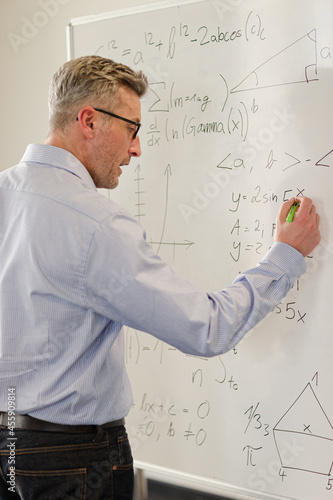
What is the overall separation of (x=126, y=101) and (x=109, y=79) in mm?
69

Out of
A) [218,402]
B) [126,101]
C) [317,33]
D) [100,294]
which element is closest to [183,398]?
[218,402]

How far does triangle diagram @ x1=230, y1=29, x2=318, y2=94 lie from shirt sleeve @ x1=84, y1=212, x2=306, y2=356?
2.20 feet

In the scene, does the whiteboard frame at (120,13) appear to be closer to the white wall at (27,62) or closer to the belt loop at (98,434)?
the white wall at (27,62)

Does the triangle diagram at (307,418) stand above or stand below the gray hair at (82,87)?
below

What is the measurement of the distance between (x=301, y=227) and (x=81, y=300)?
0.63 metres

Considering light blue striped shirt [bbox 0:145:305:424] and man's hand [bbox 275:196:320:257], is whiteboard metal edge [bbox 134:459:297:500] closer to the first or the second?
light blue striped shirt [bbox 0:145:305:424]

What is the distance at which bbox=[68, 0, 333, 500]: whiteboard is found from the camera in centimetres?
→ 161

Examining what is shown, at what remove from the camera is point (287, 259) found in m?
1.38

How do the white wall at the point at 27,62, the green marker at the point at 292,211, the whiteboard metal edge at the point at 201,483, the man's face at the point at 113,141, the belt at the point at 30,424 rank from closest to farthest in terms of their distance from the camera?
the belt at the point at 30,424 → the man's face at the point at 113,141 → the green marker at the point at 292,211 → the whiteboard metal edge at the point at 201,483 → the white wall at the point at 27,62

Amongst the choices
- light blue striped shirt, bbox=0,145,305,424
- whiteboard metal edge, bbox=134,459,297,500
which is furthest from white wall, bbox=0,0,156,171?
whiteboard metal edge, bbox=134,459,297,500

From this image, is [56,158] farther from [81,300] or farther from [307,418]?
[307,418]

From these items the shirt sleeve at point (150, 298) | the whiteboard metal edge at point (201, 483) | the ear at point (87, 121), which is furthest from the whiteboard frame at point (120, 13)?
the whiteboard metal edge at point (201, 483)

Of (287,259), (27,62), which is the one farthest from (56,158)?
(27,62)

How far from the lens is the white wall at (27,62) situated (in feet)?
8.39
